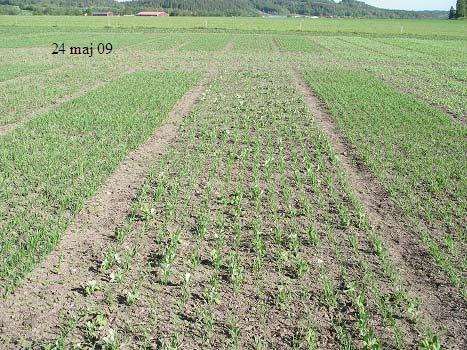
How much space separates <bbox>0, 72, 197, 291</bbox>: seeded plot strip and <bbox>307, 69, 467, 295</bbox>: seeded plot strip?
5.86 meters

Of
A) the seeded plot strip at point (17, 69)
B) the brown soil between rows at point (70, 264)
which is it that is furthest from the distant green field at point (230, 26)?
the brown soil between rows at point (70, 264)

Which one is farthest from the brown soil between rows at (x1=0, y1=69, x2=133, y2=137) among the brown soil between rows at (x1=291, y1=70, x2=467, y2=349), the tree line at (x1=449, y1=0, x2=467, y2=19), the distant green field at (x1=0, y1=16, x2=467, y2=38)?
the tree line at (x1=449, y1=0, x2=467, y2=19)

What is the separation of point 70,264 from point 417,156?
865 cm

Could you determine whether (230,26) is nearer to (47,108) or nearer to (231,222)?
(47,108)

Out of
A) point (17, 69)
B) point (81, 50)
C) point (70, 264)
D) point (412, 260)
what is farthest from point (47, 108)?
point (81, 50)

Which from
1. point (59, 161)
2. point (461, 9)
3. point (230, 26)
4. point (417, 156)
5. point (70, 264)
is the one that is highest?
point (461, 9)

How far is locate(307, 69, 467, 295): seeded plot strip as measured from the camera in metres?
8.14

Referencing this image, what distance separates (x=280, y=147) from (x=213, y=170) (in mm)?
2488

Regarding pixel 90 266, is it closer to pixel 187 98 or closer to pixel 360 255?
pixel 360 255

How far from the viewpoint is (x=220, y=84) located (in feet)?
74.6

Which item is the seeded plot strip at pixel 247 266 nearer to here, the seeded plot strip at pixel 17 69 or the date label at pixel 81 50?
the seeded plot strip at pixel 17 69

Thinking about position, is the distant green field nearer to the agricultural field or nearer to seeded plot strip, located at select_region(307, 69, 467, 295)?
seeded plot strip, located at select_region(307, 69, 467, 295)

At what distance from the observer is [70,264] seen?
704 centimetres

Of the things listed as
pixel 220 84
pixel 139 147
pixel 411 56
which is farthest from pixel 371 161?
pixel 411 56
